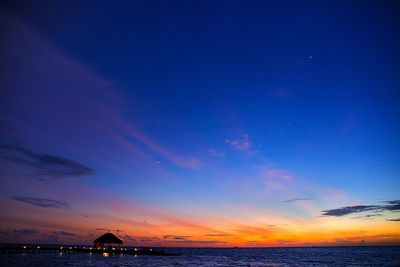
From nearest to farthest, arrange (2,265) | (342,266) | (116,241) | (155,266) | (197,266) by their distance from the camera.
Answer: (2,265) → (155,266) → (197,266) → (342,266) → (116,241)

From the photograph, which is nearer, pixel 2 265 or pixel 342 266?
pixel 2 265

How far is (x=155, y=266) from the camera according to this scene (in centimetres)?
5684

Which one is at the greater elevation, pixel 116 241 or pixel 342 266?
pixel 116 241

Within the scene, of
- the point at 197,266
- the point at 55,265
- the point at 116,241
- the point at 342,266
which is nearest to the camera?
the point at 55,265

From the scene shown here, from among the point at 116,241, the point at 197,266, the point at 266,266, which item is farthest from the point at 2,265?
the point at 266,266

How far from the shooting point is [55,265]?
49531 millimetres

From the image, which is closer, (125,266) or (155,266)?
(125,266)

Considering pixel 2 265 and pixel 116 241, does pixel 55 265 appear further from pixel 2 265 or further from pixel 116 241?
pixel 116 241

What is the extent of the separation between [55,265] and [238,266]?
119ft

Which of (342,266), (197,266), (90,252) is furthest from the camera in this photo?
(90,252)

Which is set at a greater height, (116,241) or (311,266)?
(116,241)

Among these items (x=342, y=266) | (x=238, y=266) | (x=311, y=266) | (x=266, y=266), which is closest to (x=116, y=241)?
(x=238, y=266)

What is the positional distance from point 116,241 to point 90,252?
16242mm

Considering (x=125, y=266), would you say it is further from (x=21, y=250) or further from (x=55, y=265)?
(x=21, y=250)
